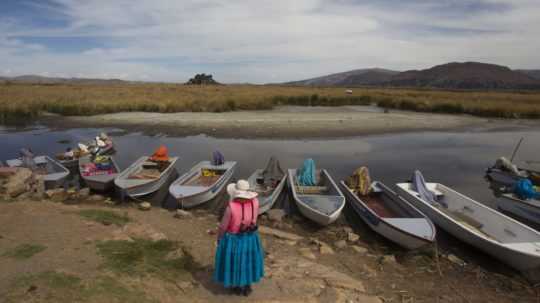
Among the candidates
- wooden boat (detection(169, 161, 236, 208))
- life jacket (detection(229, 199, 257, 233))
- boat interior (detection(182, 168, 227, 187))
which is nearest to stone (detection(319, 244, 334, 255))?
life jacket (detection(229, 199, 257, 233))

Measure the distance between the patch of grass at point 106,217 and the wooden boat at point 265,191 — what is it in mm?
4526

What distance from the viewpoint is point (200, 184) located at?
1447 centimetres

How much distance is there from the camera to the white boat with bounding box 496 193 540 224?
12.0 m

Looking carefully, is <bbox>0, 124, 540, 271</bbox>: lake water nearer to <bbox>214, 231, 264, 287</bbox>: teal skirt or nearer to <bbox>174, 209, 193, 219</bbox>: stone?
<bbox>174, 209, 193, 219</bbox>: stone

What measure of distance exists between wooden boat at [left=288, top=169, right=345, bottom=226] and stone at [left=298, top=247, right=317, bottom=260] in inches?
66.1

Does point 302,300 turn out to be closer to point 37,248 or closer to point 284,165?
point 37,248

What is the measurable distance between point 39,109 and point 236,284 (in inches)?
1724

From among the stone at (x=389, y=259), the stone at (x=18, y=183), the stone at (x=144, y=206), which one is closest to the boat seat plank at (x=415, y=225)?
the stone at (x=389, y=259)

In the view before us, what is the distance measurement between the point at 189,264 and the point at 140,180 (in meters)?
7.54

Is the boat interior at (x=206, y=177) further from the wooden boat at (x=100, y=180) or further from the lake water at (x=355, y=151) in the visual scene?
the wooden boat at (x=100, y=180)

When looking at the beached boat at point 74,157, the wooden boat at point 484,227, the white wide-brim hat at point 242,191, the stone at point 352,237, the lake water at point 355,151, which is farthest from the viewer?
the lake water at point 355,151

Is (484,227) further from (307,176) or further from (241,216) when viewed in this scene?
(241,216)

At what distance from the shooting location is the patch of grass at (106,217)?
948 cm

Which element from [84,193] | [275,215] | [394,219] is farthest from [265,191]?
[84,193]
